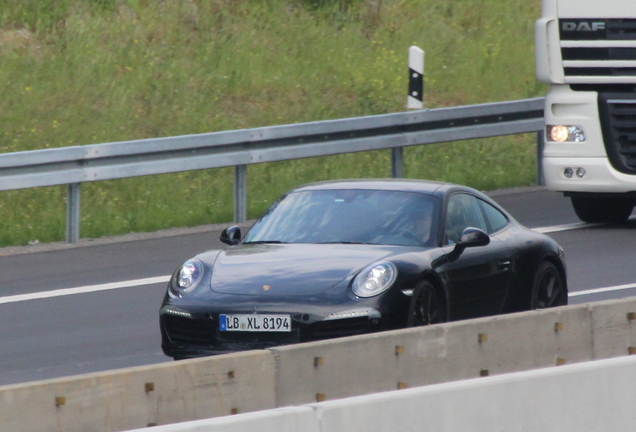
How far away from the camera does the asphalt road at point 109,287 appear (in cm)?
948

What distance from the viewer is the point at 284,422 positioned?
5.30 m

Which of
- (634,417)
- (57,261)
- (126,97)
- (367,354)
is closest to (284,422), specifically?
(367,354)

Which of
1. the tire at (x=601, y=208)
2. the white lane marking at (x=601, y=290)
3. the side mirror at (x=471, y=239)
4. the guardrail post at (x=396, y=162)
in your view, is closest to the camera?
the side mirror at (x=471, y=239)

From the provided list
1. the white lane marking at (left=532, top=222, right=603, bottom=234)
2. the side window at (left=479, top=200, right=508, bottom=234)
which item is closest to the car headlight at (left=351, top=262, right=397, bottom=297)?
the side window at (left=479, top=200, right=508, bottom=234)

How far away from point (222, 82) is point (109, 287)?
9.68 m

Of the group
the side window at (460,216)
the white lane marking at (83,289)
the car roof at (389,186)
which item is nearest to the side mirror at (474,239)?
the side window at (460,216)

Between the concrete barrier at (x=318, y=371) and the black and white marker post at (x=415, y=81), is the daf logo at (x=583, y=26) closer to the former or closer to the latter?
the black and white marker post at (x=415, y=81)

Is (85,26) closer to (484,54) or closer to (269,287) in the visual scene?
(484,54)

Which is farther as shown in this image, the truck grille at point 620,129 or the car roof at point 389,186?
the truck grille at point 620,129

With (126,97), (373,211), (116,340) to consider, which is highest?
(126,97)

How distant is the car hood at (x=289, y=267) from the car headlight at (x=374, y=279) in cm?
7

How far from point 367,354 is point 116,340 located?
3.71 m

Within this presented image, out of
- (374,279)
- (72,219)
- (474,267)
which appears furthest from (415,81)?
(374,279)

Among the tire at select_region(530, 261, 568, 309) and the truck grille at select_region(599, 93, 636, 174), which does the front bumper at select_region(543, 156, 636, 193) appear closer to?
the truck grille at select_region(599, 93, 636, 174)
